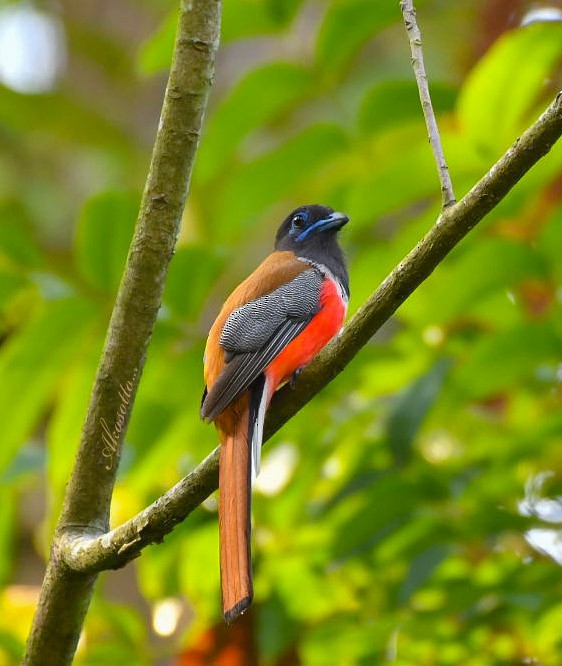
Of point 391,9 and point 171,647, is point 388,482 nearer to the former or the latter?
point 171,647

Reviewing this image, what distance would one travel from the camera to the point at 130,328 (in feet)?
7.57

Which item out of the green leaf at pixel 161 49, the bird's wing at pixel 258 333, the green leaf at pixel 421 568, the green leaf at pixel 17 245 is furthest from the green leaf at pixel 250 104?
the green leaf at pixel 421 568

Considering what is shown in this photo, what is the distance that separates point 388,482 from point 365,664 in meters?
0.51

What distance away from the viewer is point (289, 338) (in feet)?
9.32

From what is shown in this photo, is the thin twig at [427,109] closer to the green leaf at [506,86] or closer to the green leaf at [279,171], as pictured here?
the green leaf at [506,86]

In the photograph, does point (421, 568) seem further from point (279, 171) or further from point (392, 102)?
point (392, 102)

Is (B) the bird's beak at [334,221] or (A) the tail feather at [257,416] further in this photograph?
(B) the bird's beak at [334,221]

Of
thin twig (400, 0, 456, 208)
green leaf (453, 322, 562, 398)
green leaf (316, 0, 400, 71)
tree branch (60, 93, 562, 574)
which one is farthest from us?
green leaf (316, 0, 400, 71)

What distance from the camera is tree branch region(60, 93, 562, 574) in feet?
6.24

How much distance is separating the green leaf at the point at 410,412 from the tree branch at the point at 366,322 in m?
0.48

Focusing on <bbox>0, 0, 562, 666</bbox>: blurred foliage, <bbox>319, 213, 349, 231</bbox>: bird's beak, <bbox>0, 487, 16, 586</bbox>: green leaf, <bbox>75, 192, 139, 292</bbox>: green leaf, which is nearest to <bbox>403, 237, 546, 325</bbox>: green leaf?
<bbox>0, 0, 562, 666</bbox>: blurred foliage

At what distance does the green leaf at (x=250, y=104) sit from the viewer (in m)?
3.22

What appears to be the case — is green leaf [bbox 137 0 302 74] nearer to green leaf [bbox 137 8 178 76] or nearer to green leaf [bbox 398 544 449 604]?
green leaf [bbox 137 8 178 76]

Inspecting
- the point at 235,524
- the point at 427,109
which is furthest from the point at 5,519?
the point at 427,109
